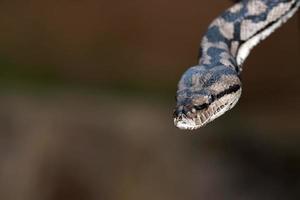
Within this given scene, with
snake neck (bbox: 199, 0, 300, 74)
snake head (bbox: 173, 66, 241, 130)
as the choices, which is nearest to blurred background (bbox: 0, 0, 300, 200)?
snake neck (bbox: 199, 0, 300, 74)

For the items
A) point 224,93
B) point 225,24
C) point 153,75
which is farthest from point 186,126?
point 153,75

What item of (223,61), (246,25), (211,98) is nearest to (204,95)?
(211,98)

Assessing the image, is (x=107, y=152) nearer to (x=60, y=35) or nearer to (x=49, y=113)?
(x=49, y=113)

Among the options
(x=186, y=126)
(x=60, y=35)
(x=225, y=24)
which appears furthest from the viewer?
(x=60, y=35)

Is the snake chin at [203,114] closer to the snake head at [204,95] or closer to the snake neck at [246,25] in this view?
the snake head at [204,95]

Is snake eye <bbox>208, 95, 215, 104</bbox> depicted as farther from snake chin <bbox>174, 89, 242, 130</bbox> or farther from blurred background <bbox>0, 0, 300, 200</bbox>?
blurred background <bbox>0, 0, 300, 200</bbox>

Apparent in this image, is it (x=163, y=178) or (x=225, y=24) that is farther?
(x=163, y=178)

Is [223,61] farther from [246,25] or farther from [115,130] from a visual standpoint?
[115,130]

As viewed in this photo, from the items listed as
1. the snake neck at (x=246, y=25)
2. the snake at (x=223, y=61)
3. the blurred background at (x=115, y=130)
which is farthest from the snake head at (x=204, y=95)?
the blurred background at (x=115, y=130)
